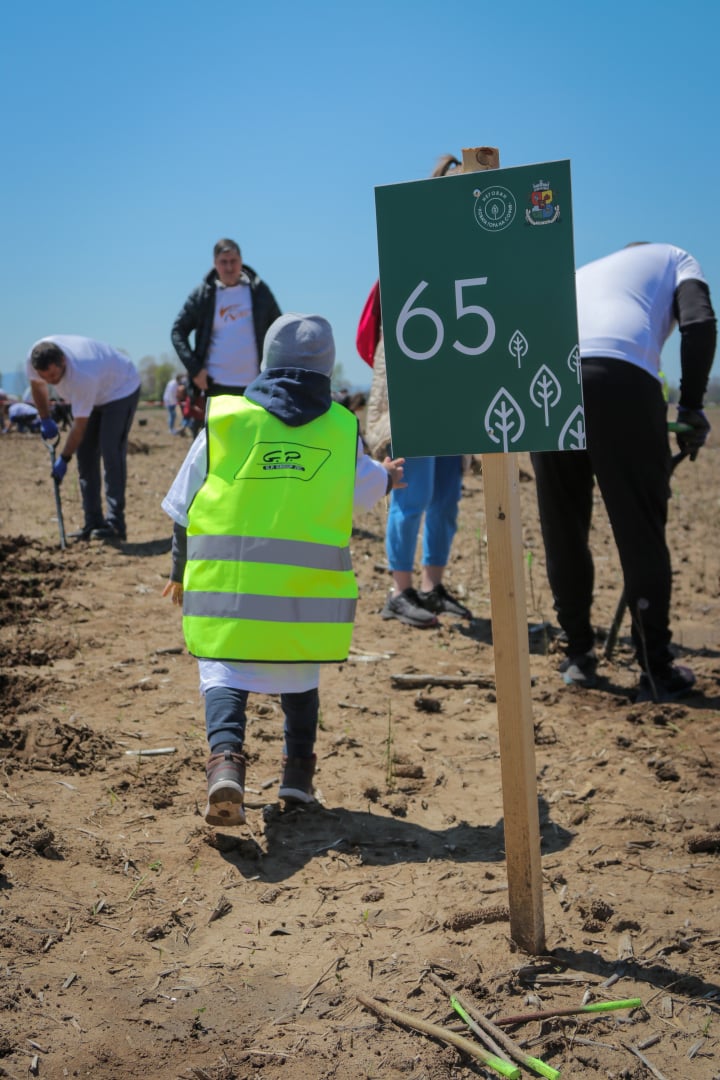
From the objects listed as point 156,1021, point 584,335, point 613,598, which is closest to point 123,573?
point 613,598

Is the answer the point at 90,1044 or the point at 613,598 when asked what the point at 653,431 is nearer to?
the point at 613,598

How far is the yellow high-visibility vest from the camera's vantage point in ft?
10.5

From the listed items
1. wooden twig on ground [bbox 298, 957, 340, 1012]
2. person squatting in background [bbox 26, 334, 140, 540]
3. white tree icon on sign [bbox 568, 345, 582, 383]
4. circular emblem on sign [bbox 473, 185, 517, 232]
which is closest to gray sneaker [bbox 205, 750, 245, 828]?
wooden twig on ground [bbox 298, 957, 340, 1012]

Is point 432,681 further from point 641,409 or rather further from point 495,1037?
point 495,1037

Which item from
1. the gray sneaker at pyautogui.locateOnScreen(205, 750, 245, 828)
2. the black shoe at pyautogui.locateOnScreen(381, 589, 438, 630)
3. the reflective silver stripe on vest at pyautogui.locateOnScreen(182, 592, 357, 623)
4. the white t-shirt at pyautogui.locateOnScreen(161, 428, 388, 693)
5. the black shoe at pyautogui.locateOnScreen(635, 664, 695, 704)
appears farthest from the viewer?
the black shoe at pyautogui.locateOnScreen(381, 589, 438, 630)

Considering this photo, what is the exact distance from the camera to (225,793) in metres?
3.06

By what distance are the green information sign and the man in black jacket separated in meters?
4.57

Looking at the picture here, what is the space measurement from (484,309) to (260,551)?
114 centimetres

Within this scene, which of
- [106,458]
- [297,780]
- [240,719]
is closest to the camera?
[240,719]

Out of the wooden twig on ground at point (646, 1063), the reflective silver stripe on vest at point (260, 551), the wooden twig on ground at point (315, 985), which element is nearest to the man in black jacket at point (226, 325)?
the reflective silver stripe on vest at point (260, 551)

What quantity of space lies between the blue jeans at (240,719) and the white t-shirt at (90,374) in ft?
16.5

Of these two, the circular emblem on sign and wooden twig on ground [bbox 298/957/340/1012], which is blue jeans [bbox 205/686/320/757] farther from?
the circular emblem on sign

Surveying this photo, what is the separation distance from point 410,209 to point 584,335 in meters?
2.13

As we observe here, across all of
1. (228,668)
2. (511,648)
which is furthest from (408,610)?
(511,648)
